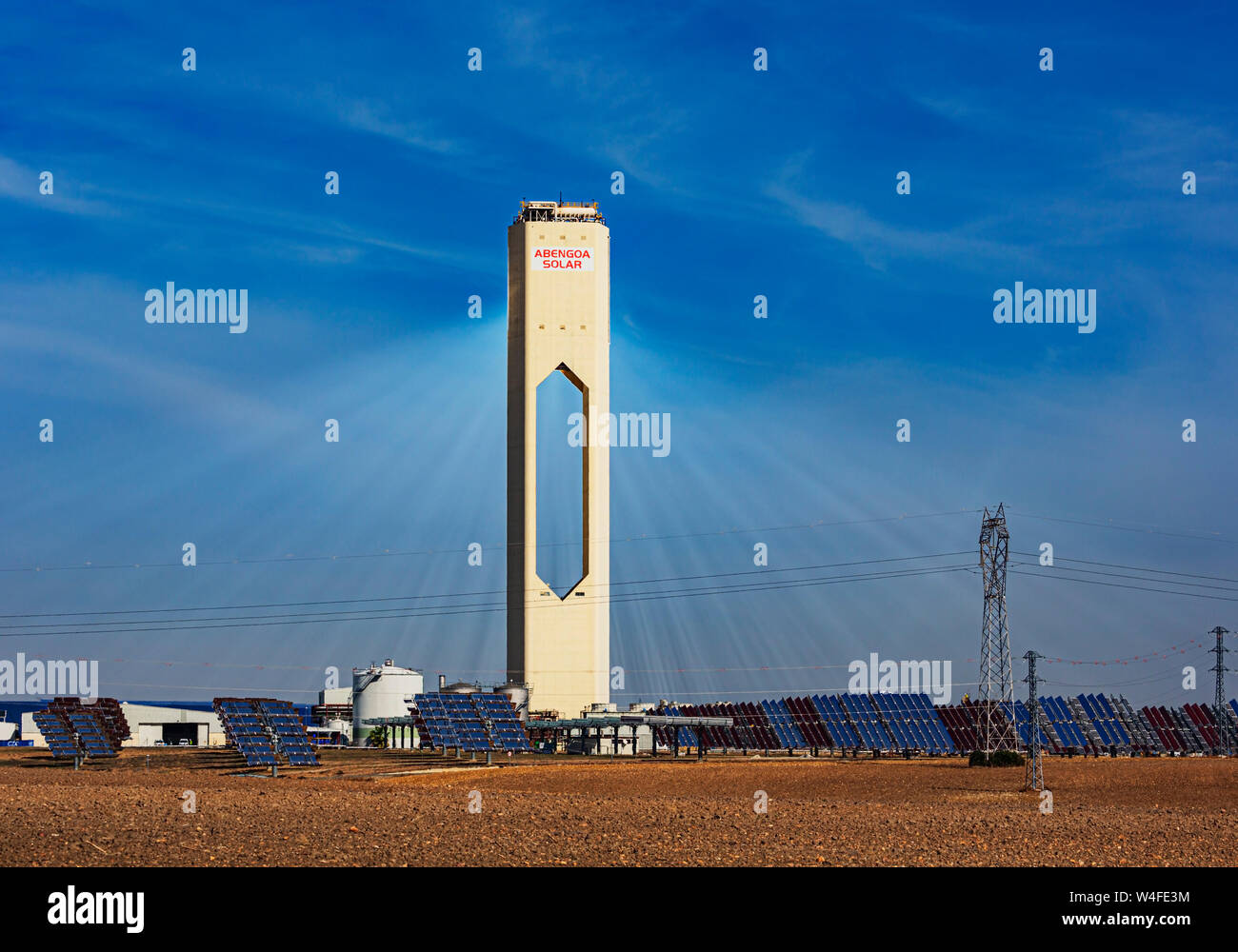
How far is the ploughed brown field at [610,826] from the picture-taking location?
70.2 ft

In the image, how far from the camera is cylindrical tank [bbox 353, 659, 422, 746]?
11156cm

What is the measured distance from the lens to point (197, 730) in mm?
114500

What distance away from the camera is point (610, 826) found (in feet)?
85.7

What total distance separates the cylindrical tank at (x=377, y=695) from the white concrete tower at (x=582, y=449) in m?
13.4

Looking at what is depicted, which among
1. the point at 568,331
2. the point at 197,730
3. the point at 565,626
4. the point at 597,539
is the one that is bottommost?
the point at 197,730

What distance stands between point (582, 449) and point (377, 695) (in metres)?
31.2

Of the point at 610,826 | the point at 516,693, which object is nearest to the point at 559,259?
the point at 516,693

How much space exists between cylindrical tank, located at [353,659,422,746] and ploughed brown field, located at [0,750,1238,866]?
6400 cm

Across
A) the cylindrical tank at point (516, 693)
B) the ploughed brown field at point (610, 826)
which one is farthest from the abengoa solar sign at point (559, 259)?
the ploughed brown field at point (610, 826)

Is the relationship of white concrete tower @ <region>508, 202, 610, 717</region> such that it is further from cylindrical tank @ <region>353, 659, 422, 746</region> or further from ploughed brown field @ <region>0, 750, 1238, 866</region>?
ploughed brown field @ <region>0, 750, 1238, 866</region>
